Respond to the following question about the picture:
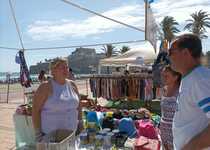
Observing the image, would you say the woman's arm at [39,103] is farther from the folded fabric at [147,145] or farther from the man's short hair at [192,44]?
the man's short hair at [192,44]

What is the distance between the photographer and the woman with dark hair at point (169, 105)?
342 cm

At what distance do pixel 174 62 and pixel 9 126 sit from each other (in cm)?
716

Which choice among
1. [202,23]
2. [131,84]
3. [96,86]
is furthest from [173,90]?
[202,23]

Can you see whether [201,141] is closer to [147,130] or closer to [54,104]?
[54,104]

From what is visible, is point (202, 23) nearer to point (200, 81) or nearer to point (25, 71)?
point (25, 71)

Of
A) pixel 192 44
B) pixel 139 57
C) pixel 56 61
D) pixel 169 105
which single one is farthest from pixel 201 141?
pixel 139 57

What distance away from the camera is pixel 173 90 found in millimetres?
3523

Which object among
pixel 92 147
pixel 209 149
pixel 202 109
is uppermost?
pixel 202 109

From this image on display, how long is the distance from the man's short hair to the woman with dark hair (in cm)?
145

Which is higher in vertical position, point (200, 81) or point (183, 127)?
point (200, 81)

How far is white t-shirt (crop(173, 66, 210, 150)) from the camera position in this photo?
1805 mm

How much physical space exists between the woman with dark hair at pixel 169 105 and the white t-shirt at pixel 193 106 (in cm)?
141

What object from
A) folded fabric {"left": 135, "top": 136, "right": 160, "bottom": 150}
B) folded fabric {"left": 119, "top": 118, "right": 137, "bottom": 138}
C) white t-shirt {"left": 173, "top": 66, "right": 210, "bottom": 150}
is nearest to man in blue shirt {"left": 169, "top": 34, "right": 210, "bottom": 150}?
white t-shirt {"left": 173, "top": 66, "right": 210, "bottom": 150}

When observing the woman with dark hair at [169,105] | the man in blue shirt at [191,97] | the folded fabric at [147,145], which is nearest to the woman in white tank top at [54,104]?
the folded fabric at [147,145]
